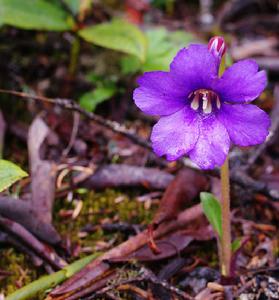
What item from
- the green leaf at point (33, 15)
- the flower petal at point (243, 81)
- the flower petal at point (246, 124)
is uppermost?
the green leaf at point (33, 15)

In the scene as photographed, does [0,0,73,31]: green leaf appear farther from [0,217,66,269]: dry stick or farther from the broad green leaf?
[0,217,66,269]: dry stick

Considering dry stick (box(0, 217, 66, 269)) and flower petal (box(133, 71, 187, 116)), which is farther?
dry stick (box(0, 217, 66, 269))

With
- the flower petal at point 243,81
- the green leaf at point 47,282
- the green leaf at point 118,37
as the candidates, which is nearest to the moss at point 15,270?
the green leaf at point 47,282

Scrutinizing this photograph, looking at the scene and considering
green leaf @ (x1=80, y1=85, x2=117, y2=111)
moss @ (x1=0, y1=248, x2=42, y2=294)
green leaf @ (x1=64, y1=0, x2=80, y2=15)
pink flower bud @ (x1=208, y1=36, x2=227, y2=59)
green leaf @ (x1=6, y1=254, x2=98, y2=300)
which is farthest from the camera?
green leaf @ (x1=64, y1=0, x2=80, y2=15)

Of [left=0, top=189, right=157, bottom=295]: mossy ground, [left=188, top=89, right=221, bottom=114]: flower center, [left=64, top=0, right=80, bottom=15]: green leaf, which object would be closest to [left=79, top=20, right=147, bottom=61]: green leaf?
[left=64, top=0, right=80, bottom=15]: green leaf

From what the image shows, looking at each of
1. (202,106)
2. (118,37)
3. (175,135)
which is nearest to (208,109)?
(202,106)

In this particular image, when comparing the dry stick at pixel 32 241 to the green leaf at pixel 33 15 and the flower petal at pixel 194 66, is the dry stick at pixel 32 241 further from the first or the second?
the green leaf at pixel 33 15
